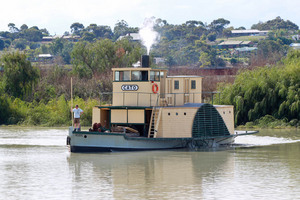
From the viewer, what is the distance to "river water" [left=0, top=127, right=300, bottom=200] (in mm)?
17828

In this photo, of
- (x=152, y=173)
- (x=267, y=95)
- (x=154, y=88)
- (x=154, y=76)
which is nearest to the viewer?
(x=152, y=173)

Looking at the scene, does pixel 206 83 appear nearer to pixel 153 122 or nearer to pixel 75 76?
pixel 75 76

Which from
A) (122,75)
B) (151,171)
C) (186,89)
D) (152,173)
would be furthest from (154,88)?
(152,173)

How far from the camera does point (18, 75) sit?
168 ft

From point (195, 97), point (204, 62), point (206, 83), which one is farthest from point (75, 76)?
point (204, 62)

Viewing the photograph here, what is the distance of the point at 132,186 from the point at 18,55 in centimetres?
3571

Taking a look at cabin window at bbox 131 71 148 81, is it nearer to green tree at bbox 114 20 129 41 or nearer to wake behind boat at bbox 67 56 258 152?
wake behind boat at bbox 67 56 258 152

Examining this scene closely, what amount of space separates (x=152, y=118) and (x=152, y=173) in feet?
21.5

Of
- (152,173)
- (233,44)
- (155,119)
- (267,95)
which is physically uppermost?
(233,44)

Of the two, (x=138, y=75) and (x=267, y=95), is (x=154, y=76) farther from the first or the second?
(x=267, y=95)

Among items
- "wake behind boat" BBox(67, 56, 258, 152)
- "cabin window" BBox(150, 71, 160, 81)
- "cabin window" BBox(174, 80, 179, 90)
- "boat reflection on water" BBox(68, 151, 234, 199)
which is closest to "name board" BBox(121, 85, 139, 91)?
"wake behind boat" BBox(67, 56, 258, 152)

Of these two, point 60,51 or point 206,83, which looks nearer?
point 206,83

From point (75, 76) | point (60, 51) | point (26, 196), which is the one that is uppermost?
point (60, 51)

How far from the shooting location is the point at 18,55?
52500 mm
